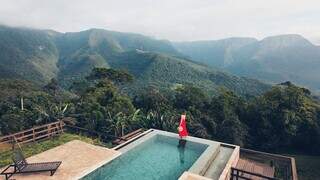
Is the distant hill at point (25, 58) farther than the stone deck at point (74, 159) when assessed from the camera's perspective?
Yes

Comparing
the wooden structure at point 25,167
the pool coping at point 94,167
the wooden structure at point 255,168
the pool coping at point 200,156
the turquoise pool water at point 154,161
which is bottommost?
the wooden structure at point 255,168

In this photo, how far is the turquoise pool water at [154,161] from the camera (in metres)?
12.5

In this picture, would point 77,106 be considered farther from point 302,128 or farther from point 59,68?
point 59,68

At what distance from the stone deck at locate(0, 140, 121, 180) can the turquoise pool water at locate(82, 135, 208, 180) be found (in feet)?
1.06

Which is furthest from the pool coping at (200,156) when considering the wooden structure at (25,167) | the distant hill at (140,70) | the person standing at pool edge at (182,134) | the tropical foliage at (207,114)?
the distant hill at (140,70)

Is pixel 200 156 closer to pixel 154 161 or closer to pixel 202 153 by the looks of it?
pixel 202 153

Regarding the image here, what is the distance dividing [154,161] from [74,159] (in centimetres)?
377

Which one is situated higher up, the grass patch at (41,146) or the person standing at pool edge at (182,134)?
the person standing at pool edge at (182,134)

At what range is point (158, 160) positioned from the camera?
580 inches

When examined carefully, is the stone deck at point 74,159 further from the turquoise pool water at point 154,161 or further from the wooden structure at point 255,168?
the wooden structure at point 255,168

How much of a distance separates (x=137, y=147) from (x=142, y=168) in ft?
7.51

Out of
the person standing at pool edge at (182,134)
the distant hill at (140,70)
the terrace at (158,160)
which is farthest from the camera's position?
the distant hill at (140,70)

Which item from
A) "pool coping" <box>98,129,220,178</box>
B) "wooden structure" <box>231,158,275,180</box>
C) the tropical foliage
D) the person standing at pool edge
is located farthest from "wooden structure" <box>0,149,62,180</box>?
the tropical foliage

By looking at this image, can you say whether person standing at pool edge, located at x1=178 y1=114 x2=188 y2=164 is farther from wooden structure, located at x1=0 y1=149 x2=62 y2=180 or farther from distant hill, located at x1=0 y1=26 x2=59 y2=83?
distant hill, located at x1=0 y1=26 x2=59 y2=83
